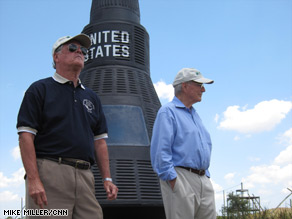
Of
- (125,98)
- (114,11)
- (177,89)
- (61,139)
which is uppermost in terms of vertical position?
(114,11)

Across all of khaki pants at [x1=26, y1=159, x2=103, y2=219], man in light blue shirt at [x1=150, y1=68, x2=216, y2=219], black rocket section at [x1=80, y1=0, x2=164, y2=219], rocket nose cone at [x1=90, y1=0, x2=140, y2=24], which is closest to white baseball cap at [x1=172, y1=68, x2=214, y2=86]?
man in light blue shirt at [x1=150, y1=68, x2=216, y2=219]

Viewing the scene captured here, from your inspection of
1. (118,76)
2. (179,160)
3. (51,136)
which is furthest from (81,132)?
(118,76)

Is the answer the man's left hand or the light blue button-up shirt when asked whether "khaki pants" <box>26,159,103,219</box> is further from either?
the light blue button-up shirt

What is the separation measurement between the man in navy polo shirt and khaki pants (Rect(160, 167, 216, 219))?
508 millimetres

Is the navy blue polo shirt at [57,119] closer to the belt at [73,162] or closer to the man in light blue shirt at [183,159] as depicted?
the belt at [73,162]

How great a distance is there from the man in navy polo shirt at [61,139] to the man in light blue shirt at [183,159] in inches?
18.6

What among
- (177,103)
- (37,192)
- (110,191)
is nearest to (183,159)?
(177,103)

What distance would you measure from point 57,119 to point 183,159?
99 cm

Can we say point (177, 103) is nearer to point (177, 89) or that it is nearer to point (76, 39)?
point (177, 89)

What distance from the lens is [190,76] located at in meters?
2.96

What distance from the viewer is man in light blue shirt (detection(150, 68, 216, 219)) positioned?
2617 mm

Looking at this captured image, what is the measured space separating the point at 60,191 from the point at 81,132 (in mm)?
368

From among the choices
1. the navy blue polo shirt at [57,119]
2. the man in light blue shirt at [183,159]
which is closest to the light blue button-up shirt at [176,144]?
the man in light blue shirt at [183,159]

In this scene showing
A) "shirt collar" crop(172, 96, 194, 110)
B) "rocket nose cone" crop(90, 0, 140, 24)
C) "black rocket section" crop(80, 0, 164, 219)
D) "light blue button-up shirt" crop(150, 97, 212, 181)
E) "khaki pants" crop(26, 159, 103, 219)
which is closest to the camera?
"khaki pants" crop(26, 159, 103, 219)
